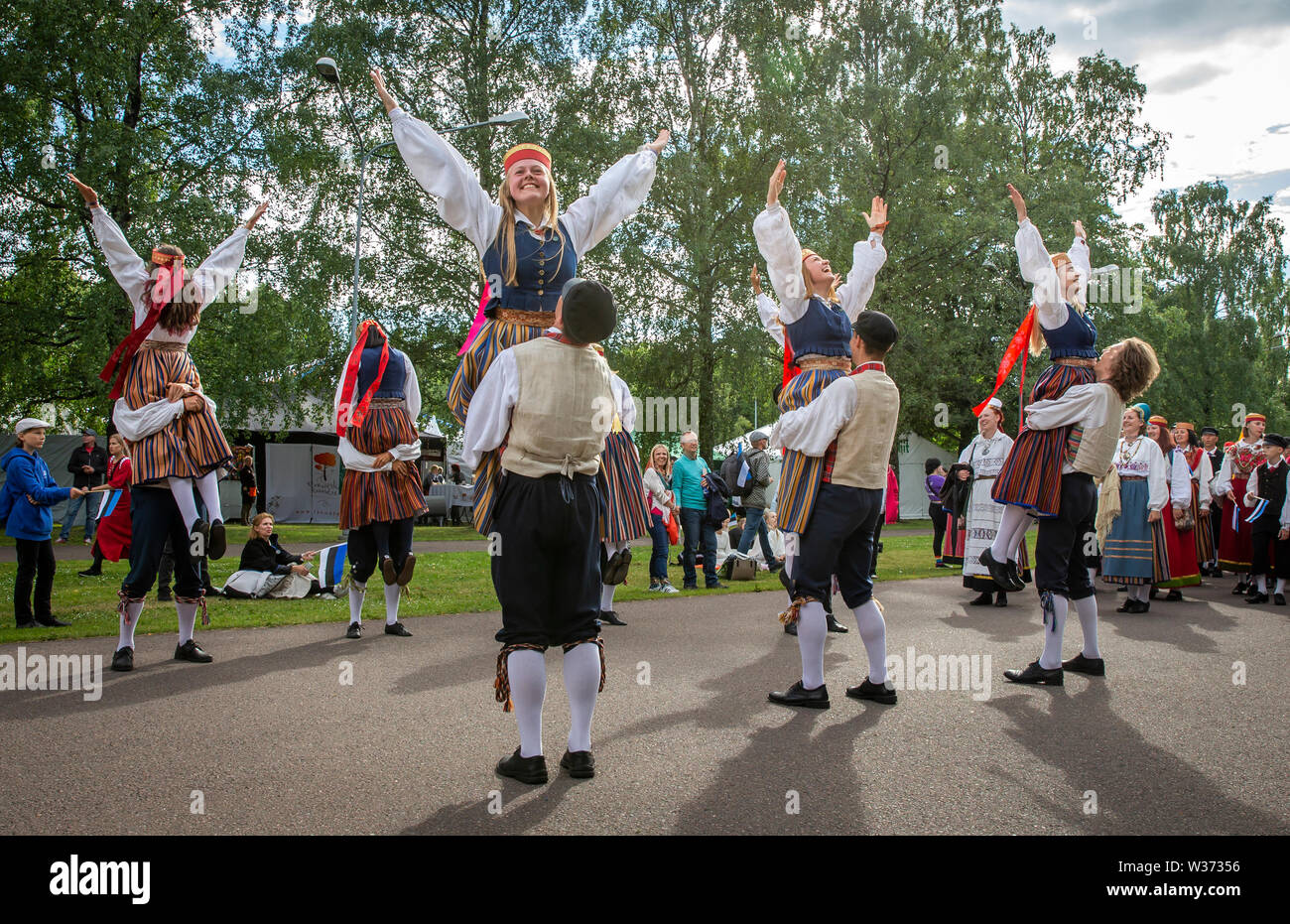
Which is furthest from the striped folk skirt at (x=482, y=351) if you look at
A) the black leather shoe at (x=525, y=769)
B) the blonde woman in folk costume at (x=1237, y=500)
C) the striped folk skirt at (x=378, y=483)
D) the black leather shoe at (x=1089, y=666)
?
the blonde woman in folk costume at (x=1237, y=500)

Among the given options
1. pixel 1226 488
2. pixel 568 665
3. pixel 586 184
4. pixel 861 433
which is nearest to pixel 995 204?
pixel 586 184

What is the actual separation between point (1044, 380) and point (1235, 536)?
8.17m

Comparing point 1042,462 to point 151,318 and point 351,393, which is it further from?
point 151,318

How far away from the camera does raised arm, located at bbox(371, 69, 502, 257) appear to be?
4.05 metres

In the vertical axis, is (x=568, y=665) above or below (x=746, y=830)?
above

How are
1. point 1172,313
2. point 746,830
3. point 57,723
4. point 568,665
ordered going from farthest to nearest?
→ point 1172,313 < point 57,723 < point 568,665 < point 746,830

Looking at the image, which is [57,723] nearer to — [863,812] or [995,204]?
[863,812]

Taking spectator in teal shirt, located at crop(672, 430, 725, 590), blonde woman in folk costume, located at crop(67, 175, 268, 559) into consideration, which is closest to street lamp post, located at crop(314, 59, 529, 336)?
spectator in teal shirt, located at crop(672, 430, 725, 590)

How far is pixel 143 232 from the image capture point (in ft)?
54.6

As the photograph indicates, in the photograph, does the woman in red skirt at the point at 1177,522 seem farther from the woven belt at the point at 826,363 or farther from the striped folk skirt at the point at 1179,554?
the woven belt at the point at 826,363

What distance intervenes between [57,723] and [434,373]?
64.6ft

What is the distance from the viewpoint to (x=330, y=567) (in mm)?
9523

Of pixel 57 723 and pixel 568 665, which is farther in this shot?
pixel 57 723

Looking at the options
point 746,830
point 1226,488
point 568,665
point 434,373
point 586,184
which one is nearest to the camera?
point 746,830
